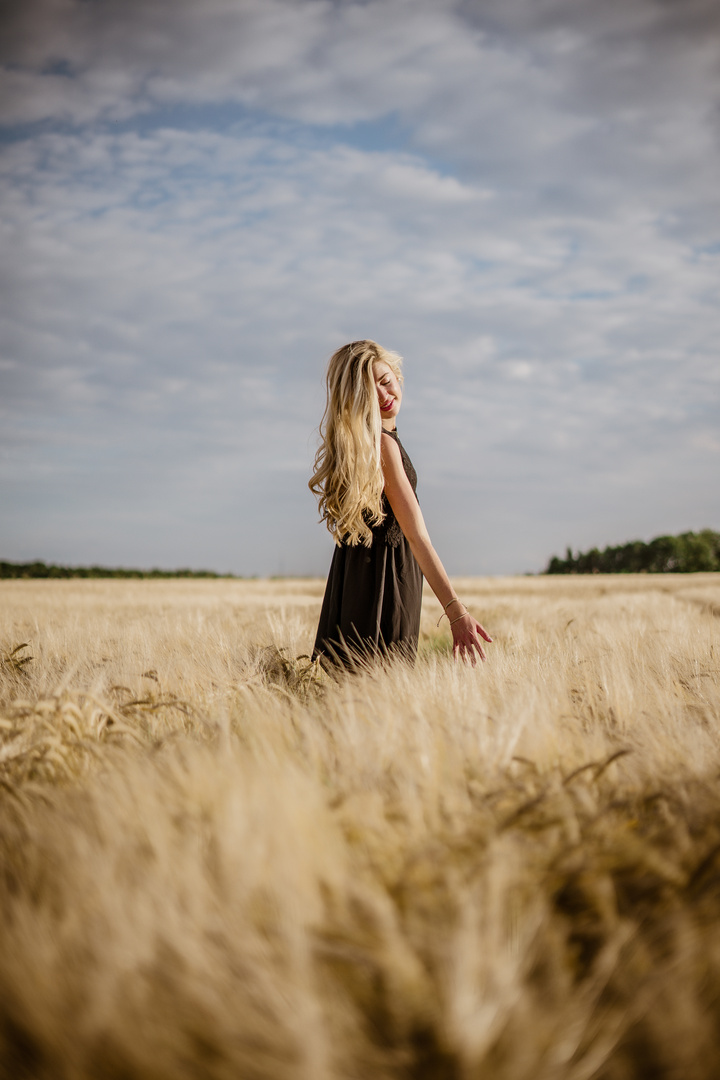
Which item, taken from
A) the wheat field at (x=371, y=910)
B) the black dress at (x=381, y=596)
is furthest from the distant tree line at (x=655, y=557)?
the wheat field at (x=371, y=910)

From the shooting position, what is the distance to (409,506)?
3258 mm

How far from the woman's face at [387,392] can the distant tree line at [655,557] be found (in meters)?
33.1

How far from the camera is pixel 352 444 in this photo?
314 cm

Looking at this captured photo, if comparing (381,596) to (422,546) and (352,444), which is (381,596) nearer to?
(422,546)

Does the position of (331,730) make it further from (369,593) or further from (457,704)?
(369,593)

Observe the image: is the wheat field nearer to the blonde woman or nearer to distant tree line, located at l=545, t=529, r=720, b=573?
the blonde woman

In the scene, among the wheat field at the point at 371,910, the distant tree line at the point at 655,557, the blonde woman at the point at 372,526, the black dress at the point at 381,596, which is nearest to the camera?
the wheat field at the point at 371,910

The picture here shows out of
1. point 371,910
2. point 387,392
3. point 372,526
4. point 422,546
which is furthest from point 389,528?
point 371,910

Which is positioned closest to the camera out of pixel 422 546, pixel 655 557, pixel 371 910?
pixel 371 910

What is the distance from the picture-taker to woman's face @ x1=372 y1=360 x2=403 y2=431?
10.9ft

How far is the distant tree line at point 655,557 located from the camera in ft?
112

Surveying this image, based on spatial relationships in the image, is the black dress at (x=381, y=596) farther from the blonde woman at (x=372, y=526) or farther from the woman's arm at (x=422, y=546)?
the woman's arm at (x=422, y=546)

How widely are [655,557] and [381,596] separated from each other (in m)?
35.7

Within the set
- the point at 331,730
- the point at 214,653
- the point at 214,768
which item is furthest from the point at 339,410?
the point at 214,768
